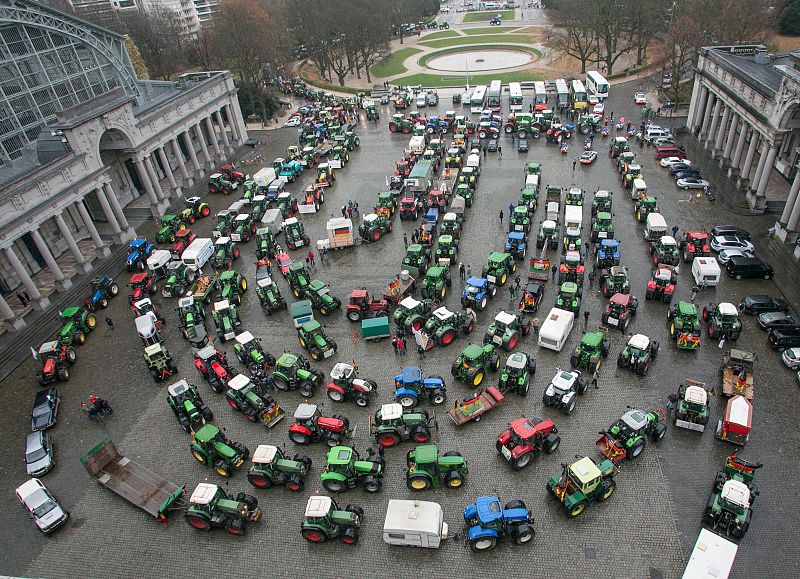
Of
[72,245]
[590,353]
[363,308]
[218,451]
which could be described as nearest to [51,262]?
[72,245]

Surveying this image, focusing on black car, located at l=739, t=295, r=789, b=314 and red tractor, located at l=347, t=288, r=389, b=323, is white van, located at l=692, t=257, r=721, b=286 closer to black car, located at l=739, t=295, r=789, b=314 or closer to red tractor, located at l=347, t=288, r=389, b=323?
black car, located at l=739, t=295, r=789, b=314

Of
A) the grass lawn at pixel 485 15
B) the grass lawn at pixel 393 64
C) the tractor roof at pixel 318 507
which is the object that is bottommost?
the tractor roof at pixel 318 507

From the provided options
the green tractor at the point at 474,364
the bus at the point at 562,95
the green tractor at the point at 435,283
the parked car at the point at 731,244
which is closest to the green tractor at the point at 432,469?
the green tractor at the point at 474,364

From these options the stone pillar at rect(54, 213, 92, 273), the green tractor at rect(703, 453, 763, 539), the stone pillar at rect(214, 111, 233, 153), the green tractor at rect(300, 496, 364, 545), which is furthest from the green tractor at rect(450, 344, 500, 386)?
the stone pillar at rect(214, 111, 233, 153)

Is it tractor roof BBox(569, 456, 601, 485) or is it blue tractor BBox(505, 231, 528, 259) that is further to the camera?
blue tractor BBox(505, 231, 528, 259)

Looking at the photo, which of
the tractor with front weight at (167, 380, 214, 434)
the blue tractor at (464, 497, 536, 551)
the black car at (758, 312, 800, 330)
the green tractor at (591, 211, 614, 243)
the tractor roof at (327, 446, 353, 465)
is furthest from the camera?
the green tractor at (591, 211, 614, 243)

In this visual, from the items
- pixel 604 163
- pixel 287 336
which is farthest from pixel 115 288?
pixel 604 163

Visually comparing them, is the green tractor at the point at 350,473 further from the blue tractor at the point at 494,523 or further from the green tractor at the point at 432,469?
the blue tractor at the point at 494,523
